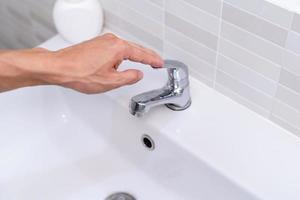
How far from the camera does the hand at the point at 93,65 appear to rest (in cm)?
61

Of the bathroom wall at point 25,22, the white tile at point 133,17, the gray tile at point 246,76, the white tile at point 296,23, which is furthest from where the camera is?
the bathroom wall at point 25,22

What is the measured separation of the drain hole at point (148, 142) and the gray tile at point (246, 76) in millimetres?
160

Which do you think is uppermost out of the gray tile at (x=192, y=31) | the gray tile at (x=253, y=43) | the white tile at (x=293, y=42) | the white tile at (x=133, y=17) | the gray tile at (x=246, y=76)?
the white tile at (x=293, y=42)

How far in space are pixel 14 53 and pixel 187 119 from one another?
283 mm

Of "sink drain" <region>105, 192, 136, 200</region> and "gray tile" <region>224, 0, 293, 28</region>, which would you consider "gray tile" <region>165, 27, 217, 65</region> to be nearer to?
"gray tile" <region>224, 0, 293, 28</region>

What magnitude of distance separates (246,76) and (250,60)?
0.03 meters

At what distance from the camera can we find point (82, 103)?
857 mm

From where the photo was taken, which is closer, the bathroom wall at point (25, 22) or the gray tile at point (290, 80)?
the gray tile at point (290, 80)

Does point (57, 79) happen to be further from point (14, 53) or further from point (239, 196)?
point (239, 196)

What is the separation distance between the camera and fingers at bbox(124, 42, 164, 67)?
2.13 ft

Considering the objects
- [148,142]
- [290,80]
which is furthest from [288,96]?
[148,142]

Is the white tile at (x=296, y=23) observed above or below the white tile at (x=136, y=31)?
above

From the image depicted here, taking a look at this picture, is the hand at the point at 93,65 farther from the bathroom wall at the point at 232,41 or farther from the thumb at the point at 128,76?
the bathroom wall at the point at 232,41

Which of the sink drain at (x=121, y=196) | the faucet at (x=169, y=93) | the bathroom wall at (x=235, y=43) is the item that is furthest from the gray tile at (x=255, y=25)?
the sink drain at (x=121, y=196)
